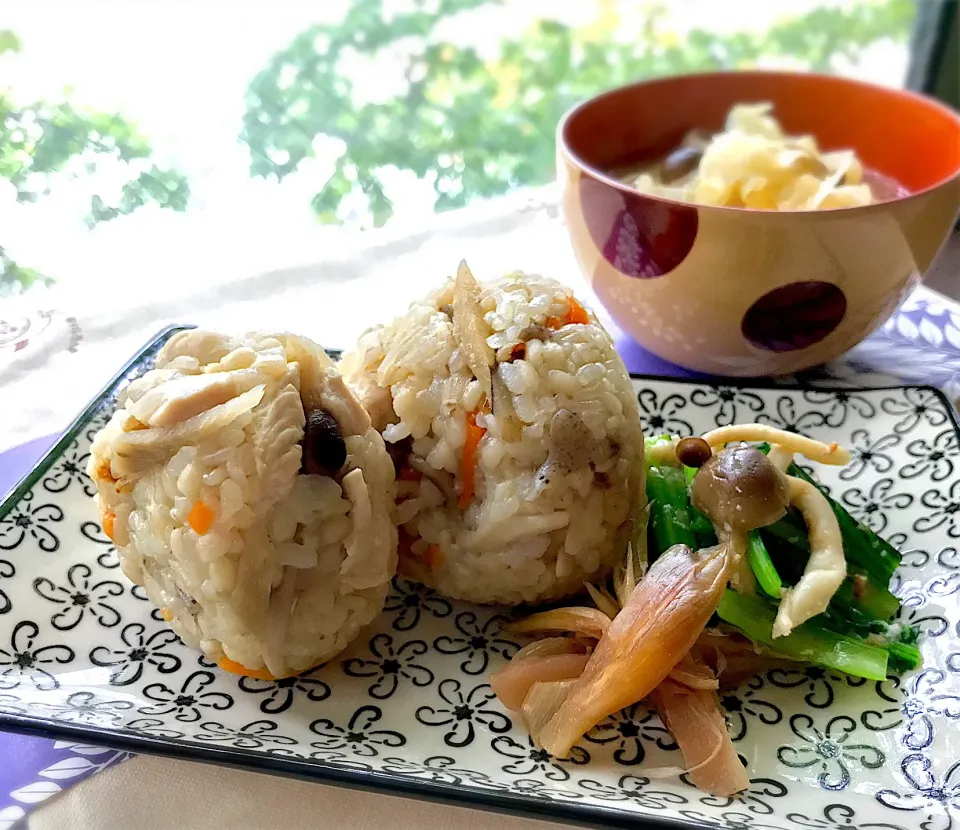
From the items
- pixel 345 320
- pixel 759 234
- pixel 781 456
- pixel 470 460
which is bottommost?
pixel 345 320

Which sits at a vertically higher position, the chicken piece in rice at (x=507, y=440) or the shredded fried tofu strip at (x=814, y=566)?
the chicken piece in rice at (x=507, y=440)

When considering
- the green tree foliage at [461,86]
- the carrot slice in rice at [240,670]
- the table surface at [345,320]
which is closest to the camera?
the carrot slice in rice at [240,670]

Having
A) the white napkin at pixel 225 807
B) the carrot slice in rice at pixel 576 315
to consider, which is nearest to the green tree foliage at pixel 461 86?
the carrot slice in rice at pixel 576 315

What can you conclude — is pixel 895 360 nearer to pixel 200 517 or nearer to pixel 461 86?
pixel 200 517

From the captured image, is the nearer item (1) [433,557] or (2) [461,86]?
(1) [433,557]

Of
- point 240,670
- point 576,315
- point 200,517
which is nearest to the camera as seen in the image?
point 200,517

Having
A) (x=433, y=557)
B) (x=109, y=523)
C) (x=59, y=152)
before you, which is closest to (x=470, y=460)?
(x=433, y=557)

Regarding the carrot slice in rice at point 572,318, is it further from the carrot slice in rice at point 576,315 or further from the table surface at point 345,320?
the table surface at point 345,320
